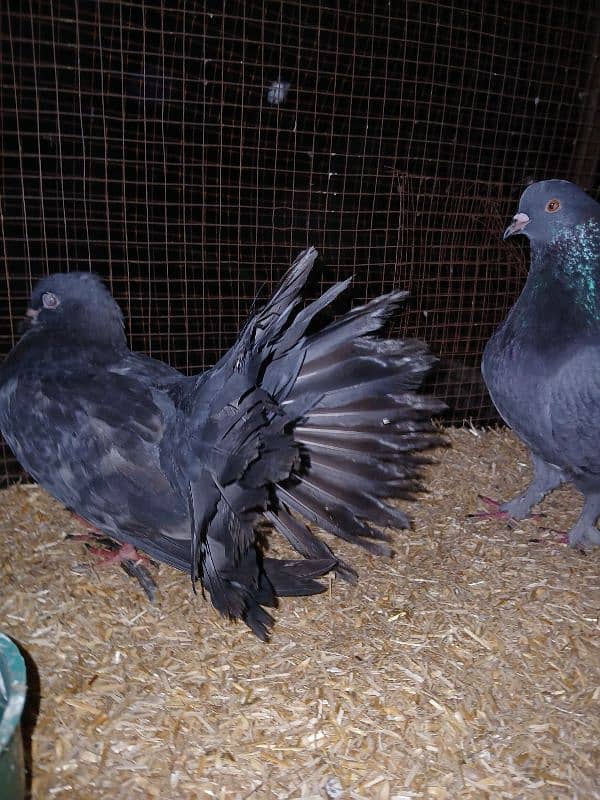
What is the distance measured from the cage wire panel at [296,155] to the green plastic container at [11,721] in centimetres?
209

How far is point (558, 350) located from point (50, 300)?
230 cm

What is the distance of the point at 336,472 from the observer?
94.5 inches

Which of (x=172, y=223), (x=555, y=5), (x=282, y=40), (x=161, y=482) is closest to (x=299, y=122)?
(x=282, y=40)

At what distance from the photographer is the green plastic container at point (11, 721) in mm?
1266

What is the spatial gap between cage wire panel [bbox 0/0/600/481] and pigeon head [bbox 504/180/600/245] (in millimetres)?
939

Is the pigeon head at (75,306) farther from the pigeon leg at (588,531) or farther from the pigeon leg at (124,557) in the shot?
the pigeon leg at (588,531)

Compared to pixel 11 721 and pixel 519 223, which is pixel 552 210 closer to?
pixel 519 223

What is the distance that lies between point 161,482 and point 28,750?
0.90m

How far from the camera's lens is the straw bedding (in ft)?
5.62

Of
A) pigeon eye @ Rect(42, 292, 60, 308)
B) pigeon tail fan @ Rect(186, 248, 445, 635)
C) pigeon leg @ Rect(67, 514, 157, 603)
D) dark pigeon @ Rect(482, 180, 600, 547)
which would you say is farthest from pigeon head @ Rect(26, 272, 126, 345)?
dark pigeon @ Rect(482, 180, 600, 547)

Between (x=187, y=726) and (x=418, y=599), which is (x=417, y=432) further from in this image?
(x=187, y=726)

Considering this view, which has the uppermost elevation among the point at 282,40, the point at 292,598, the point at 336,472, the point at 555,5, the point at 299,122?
the point at 555,5

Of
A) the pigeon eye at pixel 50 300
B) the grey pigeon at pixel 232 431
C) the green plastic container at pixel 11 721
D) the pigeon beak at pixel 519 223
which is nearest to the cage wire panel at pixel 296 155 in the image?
the pigeon eye at pixel 50 300

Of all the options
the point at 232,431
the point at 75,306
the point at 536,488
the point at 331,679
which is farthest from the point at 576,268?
the point at 75,306
